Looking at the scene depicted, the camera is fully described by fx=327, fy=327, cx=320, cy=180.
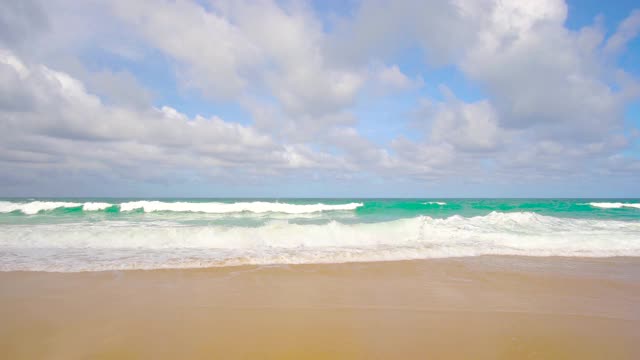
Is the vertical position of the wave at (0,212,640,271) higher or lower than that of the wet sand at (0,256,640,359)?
higher

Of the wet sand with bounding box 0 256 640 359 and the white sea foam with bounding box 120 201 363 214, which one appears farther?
the white sea foam with bounding box 120 201 363 214

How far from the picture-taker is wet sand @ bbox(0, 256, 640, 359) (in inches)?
141

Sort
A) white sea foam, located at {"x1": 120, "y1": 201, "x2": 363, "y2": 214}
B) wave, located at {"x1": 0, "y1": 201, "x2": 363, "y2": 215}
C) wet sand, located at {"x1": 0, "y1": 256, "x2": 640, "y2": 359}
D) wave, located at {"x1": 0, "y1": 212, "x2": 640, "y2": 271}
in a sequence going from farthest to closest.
Answer: white sea foam, located at {"x1": 120, "y1": 201, "x2": 363, "y2": 214} < wave, located at {"x1": 0, "y1": 201, "x2": 363, "y2": 215} < wave, located at {"x1": 0, "y1": 212, "x2": 640, "y2": 271} < wet sand, located at {"x1": 0, "y1": 256, "x2": 640, "y2": 359}

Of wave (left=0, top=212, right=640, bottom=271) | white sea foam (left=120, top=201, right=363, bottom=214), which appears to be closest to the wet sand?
wave (left=0, top=212, right=640, bottom=271)

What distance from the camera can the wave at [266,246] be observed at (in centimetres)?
800

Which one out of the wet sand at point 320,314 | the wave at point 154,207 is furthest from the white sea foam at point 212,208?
the wet sand at point 320,314

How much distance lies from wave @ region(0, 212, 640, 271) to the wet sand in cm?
103

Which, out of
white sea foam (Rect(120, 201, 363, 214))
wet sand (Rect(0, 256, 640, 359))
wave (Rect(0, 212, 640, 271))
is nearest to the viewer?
wet sand (Rect(0, 256, 640, 359))

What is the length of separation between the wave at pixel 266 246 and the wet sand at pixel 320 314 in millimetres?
1032

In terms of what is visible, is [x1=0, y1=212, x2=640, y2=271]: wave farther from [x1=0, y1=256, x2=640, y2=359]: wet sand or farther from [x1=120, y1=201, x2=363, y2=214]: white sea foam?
[x1=120, y1=201, x2=363, y2=214]: white sea foam

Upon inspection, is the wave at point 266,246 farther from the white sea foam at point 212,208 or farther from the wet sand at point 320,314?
the white sea foam at point 212,208

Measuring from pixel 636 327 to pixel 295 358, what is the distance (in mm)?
4510

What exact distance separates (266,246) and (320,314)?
6.01m

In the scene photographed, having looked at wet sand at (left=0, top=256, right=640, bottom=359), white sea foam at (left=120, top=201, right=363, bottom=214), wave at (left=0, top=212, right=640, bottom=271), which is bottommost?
wet sand at (left=0, top=256, right=640, bottom=359)
